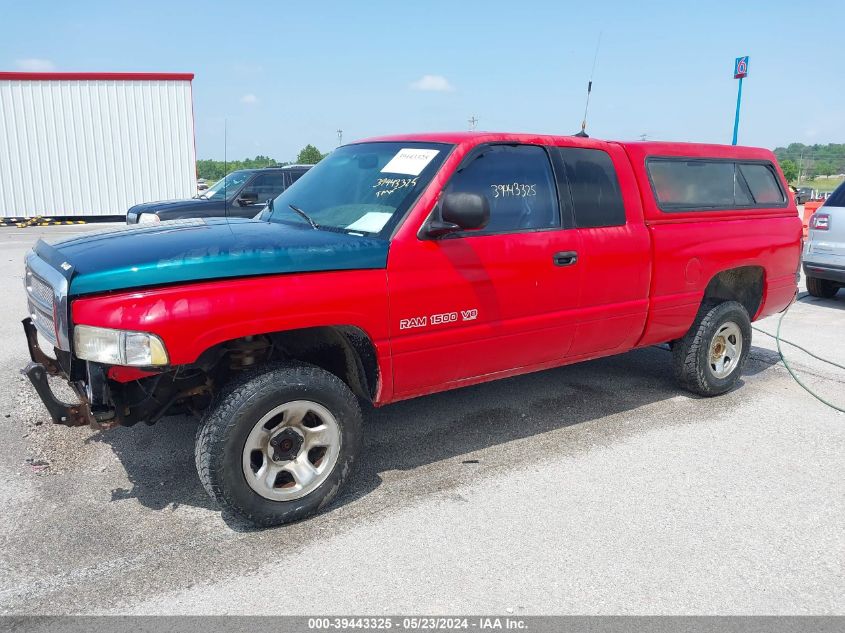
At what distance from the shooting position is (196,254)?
307cm

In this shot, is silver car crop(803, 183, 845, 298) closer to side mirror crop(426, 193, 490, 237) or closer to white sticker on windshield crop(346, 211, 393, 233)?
side mirror crop(426, 193, 490, 237)

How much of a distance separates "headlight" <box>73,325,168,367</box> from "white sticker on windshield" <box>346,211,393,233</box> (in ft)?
4.17

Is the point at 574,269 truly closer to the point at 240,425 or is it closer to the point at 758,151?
the point at 240,425

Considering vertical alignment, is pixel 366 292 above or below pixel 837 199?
below

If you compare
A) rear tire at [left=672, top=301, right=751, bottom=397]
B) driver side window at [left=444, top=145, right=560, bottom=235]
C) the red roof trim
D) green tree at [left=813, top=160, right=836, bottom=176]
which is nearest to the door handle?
driver side window at [left=444, top=145, right=560, bottom=235]

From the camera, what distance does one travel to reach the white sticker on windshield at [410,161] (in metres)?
3.87

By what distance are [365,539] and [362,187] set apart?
1998mm

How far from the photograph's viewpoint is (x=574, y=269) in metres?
4.18

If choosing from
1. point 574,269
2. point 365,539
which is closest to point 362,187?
point 574,269

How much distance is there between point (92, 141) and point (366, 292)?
67.1 feet

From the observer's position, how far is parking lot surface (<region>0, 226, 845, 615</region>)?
9.28 feet

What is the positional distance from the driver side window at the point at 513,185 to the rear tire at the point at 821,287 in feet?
22.4

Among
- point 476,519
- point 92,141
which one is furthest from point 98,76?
point 476,519

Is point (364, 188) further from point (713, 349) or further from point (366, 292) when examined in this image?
point (713, 349)
